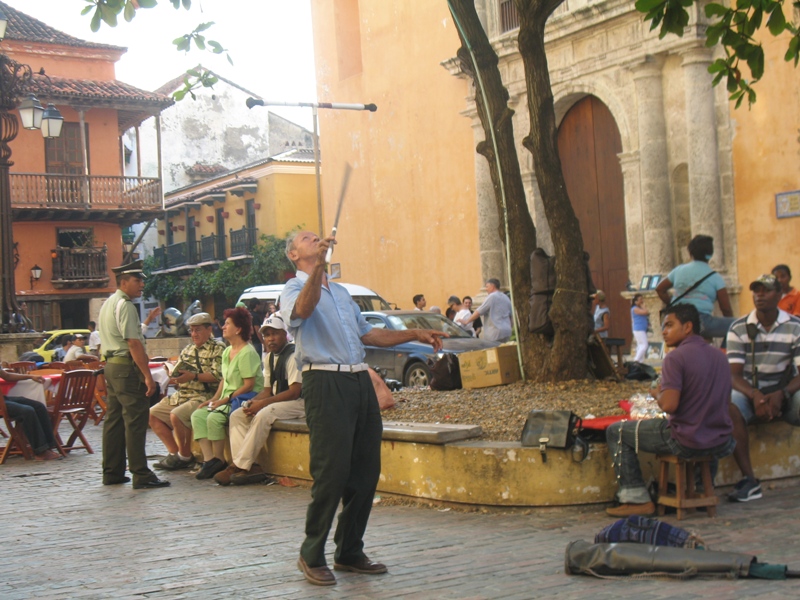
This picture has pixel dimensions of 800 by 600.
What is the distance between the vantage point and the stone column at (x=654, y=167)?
1986 cm

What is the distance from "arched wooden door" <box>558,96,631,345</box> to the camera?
21438 millimetres

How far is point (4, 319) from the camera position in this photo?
57.2 ft

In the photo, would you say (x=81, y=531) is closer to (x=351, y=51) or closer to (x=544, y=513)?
(x=544, y=513)

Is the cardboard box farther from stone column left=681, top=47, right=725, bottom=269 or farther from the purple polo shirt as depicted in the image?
stone column left=681, top=47, right=725, bottom=269

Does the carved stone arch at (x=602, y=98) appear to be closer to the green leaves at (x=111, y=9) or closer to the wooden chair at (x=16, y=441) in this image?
the wooden chair at (x=16, y=441)

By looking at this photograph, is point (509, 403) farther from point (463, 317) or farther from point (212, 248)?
point (212, 248)

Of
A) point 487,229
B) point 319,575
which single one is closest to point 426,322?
point 487,229

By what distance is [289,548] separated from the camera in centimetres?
651

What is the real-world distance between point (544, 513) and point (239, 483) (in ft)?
10.3

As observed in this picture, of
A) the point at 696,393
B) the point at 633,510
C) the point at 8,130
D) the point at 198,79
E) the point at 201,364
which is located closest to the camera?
the point at 696,393

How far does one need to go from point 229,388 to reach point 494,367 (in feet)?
8.67

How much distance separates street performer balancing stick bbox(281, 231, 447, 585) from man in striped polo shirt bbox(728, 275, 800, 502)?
2.81 m

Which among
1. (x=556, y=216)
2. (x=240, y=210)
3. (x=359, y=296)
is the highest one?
(x=240, y=210)

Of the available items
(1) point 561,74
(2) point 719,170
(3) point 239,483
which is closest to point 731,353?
(3) point 239,483
